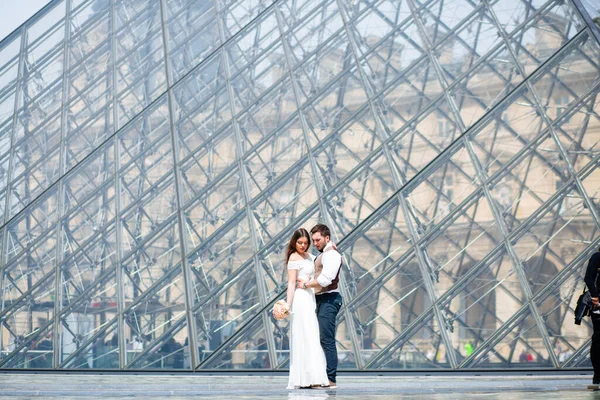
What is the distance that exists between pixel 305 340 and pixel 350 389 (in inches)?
18.5

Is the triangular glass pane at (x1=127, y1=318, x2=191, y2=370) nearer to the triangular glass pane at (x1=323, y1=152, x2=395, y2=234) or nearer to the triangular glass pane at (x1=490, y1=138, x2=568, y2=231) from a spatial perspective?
the triangular glass pane at (x1=323, y1=152, x2=395, y2=234)

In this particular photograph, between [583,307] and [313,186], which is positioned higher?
[313,186]

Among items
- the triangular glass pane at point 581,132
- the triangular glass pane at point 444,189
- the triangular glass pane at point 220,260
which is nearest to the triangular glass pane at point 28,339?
the triangular glass pane at point 220,260

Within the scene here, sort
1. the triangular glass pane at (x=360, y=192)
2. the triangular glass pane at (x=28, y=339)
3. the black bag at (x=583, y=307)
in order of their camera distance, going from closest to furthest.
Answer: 1. the black bag at (x=583, y=307)
2. the triangular glass pane at (x=360, y=192)
3. the triangular glass pane at (x=28, y=339)

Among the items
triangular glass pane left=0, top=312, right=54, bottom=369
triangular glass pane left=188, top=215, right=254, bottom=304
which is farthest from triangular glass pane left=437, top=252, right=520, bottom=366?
triangular glass pane left=0, top=312, right=54, bottom=369

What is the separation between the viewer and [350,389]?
7.56m

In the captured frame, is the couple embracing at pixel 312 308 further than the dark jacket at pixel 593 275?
No

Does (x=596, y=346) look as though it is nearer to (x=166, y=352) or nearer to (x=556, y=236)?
(x=556, y=236)

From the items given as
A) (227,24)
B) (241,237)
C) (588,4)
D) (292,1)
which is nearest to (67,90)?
(227,24)

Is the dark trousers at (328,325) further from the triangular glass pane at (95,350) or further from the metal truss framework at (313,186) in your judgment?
the triangular glass pane at (95,350)

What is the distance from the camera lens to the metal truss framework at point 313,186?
11.0m

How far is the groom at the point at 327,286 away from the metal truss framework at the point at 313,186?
9.59ft

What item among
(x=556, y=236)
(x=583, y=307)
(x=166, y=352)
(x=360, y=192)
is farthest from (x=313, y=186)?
(x=583, y=307)

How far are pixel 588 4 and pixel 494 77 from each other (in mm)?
1727
